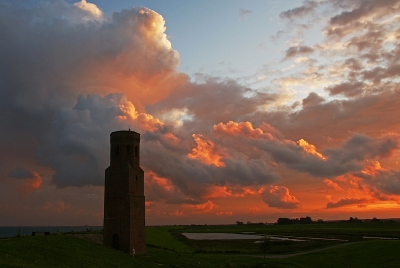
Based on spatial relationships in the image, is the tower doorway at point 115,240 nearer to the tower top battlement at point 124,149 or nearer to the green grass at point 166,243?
the tower top battlement at point 124,149

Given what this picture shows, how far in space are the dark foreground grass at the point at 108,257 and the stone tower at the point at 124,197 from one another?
7800 mm

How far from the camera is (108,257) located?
119 feet

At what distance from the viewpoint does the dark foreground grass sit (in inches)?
1104

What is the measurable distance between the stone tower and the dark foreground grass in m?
7.80

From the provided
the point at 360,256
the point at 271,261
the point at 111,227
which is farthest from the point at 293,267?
the point at 111,227

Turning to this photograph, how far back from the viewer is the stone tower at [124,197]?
4906 centimetres

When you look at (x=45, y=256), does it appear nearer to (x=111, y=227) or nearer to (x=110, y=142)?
Answer: (x=111, y=227)

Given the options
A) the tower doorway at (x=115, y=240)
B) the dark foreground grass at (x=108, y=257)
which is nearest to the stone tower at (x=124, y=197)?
the tower doorway at (x=115, y=240)

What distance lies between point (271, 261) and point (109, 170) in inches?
943

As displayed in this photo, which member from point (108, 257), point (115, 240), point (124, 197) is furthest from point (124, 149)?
point (108, 257)

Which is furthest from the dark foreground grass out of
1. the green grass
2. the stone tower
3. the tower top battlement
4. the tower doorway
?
the green grass

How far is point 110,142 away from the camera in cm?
5347

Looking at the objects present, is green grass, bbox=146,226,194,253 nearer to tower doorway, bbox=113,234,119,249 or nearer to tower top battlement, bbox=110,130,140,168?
tower doorway, bbox=113,234,119,249

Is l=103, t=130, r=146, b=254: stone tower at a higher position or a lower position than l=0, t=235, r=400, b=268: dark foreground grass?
higher
